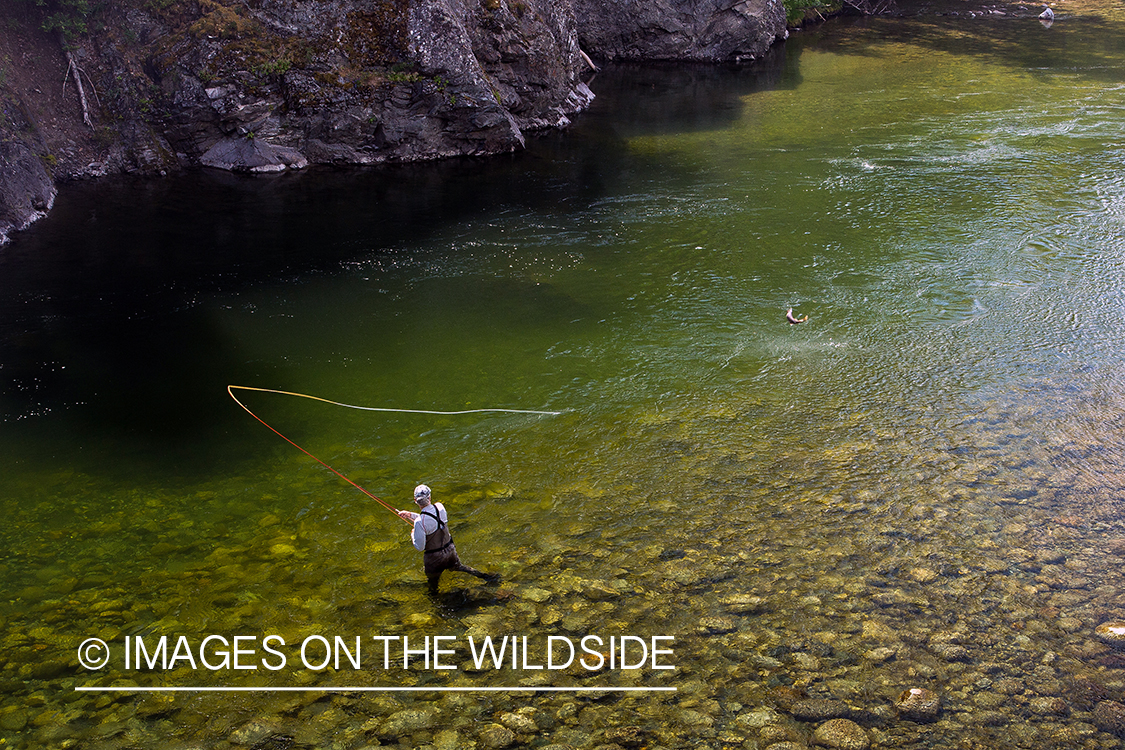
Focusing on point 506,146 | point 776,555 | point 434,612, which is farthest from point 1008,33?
point 434,612

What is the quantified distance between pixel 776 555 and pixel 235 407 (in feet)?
30.6

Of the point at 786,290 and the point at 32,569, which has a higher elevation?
the point at 786,290

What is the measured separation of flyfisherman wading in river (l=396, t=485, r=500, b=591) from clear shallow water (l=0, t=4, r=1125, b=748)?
1.14ft

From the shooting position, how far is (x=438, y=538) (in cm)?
862

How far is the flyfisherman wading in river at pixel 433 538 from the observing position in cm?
844

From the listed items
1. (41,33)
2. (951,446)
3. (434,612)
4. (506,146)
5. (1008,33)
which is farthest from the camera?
(1008,33)

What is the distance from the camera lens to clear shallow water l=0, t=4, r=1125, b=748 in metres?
7.61

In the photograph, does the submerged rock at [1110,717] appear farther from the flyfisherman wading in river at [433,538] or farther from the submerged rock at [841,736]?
the flyfisherman wading in river at [433,538]

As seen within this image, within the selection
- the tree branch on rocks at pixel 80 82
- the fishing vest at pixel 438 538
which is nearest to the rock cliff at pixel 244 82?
the tree branch on rocks at pixel 80 82

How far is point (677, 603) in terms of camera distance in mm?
8742

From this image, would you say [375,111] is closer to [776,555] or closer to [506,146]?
[506,146]

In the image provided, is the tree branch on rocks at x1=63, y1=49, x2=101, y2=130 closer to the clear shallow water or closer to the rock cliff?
the rock cliff

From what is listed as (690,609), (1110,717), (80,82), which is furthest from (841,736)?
(80,82)
